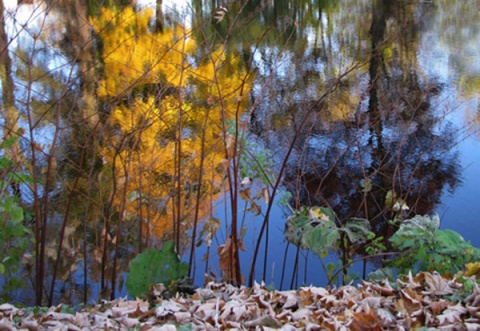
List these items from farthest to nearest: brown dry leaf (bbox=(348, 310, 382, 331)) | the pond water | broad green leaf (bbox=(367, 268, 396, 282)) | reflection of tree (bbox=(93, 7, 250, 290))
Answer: the pond water < reflection of tree (bbox=(93, 7, 250, 290)) < broad green leaf (bbox=(367, 268, 396, 282)) < brown dry leaf (bbox=(348, 310, 382, 331))

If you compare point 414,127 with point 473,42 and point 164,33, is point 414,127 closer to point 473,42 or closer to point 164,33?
point 164,33

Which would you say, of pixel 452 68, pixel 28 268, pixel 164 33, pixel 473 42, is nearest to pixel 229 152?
pixel 28 268

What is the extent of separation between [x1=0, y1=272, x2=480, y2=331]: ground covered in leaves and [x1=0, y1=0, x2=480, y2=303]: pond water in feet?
2.38

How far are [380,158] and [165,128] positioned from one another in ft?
8.59

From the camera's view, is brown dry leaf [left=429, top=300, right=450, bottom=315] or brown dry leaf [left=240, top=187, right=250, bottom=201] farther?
brown dry leaf [left=240, top=187, right=250, bottom=201]

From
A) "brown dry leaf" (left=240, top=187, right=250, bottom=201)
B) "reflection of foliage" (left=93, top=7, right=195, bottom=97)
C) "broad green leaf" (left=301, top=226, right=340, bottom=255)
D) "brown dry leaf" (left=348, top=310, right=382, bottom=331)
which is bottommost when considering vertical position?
"brown dry leaf" (left=348, top=310, right=382, bottom=331)

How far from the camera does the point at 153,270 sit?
3381 millimetres

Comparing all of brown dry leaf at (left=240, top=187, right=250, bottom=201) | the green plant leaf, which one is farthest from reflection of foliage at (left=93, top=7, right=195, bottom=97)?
the green plant leaf

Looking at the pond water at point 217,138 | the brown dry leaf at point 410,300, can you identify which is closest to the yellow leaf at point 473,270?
the brown dry leaf at point 410,300

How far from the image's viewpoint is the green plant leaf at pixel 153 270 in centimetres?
332

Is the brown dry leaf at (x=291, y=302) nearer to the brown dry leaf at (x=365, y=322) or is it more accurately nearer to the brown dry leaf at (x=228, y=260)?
the brown dry leaf at (x=365, y=322)

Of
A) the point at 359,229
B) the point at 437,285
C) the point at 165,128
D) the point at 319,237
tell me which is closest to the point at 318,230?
the point at 319,237

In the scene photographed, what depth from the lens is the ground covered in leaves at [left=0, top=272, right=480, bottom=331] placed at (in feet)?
7.88

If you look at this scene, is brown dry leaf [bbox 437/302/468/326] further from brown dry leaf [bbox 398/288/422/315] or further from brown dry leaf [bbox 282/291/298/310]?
brown dry leaf [bbox 282/291/298/310]
